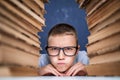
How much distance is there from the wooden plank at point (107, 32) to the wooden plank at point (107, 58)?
0.55ft

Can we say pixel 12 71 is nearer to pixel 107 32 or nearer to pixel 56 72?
pixel 107 32

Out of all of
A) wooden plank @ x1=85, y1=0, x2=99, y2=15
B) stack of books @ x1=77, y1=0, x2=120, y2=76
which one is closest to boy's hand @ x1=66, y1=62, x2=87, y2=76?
stack of books @ x1=77, y1=0, x2=120, y2=76

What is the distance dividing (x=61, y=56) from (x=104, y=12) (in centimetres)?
100

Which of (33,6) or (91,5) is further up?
(91,5)

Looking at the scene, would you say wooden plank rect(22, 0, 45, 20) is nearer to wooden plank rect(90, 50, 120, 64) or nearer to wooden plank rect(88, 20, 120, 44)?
wooden plank rect(88, 20, 120, 44)

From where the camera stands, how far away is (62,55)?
9.39ft

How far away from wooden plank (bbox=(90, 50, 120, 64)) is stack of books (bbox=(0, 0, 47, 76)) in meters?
0.62

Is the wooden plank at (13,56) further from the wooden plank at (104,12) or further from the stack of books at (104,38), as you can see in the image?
the wooden plank at (104,12)

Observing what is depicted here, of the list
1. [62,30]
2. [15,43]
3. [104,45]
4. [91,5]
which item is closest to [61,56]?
[62,30]

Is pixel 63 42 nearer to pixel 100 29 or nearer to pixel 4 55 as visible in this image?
pixel 100 29

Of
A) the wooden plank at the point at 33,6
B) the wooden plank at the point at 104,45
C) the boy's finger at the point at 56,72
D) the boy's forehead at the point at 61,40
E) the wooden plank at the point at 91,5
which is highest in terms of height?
the wooden plank at the point at 91,5

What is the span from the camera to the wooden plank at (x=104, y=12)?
71.6 inches

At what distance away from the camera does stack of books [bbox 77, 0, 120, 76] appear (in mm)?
1752

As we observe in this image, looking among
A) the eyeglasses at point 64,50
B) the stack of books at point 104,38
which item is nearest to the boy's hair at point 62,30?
the eyeglasses at point 64,50
